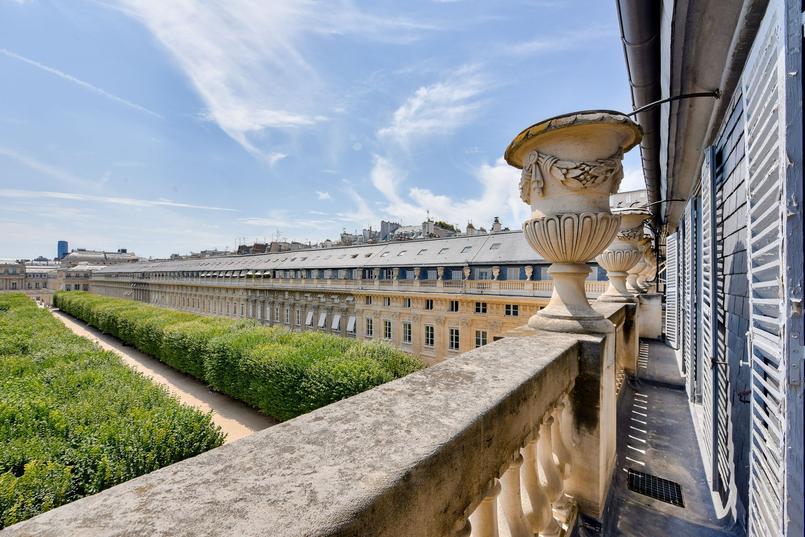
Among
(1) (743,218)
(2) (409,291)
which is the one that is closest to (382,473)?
(1) (743,218)

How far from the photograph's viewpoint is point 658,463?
3.04m

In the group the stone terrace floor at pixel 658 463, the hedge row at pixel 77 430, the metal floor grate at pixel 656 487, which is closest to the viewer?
the stone terrace floor at pixel 658 463

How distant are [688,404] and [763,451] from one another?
384 centimetres

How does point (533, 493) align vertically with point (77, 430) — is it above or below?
above

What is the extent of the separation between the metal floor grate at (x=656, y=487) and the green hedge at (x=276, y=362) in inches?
278

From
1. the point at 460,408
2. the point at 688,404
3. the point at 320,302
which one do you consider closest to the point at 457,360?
the point at 460,408

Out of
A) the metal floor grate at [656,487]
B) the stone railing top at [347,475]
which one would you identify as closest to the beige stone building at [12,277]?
the stone railing top at [347,475]

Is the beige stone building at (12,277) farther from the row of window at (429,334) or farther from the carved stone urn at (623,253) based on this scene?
the carved stone urn at (623,253)

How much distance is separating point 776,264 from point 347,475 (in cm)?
164

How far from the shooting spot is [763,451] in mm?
1418

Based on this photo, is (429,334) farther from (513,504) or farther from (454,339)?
(513,504)

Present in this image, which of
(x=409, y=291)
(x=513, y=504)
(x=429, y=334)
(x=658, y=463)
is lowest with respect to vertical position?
(x=429, y=334)

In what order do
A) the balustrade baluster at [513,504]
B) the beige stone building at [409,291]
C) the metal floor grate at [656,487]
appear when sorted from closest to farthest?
the balustrade baluster at [513,504], the metal floor grate at [656,487], the beige stone building at [409,291]

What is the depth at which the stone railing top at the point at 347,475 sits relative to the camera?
0.62 meters
